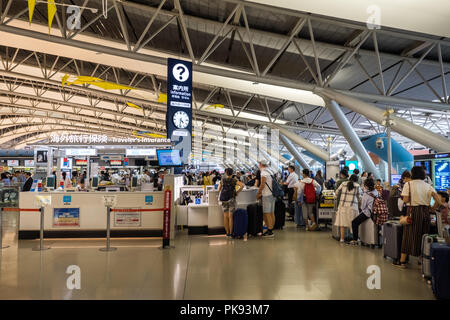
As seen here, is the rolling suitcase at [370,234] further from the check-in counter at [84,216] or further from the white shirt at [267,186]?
the check-in counter at [84,216]

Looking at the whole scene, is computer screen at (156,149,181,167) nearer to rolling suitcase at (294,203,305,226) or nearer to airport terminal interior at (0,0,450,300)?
airport terminal interior at (0,0,450,300)

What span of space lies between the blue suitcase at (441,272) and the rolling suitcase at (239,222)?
432 cm

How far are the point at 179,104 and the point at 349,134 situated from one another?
6.74m

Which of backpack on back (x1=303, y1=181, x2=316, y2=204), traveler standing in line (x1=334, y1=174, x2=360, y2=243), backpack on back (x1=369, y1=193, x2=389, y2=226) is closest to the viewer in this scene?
backpack on back (x1=369, y1=193, x2=389, y2=226)

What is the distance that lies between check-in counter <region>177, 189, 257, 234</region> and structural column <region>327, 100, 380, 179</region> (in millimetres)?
5173

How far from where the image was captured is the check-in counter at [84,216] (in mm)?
7969

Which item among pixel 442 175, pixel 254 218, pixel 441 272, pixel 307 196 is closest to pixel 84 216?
pixel 254 218

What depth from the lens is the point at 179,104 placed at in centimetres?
1002

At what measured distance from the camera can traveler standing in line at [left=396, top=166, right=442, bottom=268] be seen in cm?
512

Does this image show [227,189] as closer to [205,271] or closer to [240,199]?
[240,199]

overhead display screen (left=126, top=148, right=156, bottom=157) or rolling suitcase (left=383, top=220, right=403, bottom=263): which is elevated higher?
overhead display screen (left=126, top=148, right=156, bottom=157)

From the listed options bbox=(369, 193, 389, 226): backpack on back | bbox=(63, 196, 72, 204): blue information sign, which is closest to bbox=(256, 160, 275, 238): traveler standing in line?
bbox=(369, 193, 389, 226): backpack on back

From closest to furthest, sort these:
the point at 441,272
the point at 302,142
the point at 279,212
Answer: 1. the point at 441,272
2. the point at 279,212
3. the point at 302,142

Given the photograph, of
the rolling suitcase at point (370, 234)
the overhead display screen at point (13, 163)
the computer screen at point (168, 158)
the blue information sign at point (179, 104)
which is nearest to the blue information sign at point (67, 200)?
the computer screen at point (168, 158)
